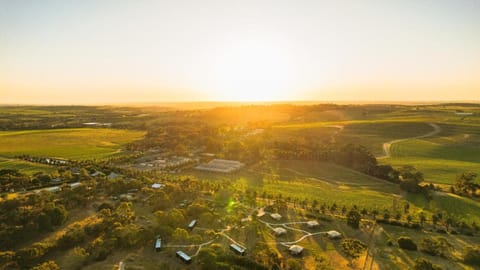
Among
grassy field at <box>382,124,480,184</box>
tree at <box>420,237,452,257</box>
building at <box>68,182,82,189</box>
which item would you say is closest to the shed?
tree at <box>420,237,452,257</box>

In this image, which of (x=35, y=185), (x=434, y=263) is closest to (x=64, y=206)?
(x=35, y=185)

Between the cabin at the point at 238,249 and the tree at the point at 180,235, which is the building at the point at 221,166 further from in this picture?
the cabin at the point at 238,249

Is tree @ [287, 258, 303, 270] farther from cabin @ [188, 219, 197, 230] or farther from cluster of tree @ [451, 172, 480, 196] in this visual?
cluster of tree @ [451, 172, 480, 196]

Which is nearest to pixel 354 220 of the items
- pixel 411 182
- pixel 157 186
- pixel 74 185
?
pixel 411 182

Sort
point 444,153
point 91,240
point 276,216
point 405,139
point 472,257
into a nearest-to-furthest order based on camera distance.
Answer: point 472,257, point 91,240, point 276,216, point 444,153, point 405,139

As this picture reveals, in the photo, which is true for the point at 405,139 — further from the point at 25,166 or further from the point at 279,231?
the point at 25,166

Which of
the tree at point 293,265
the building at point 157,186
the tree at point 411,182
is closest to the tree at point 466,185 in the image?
the tree at point 411,182

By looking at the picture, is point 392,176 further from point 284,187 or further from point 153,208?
point 153,208

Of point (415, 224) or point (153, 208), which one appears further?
point (153, 208)
